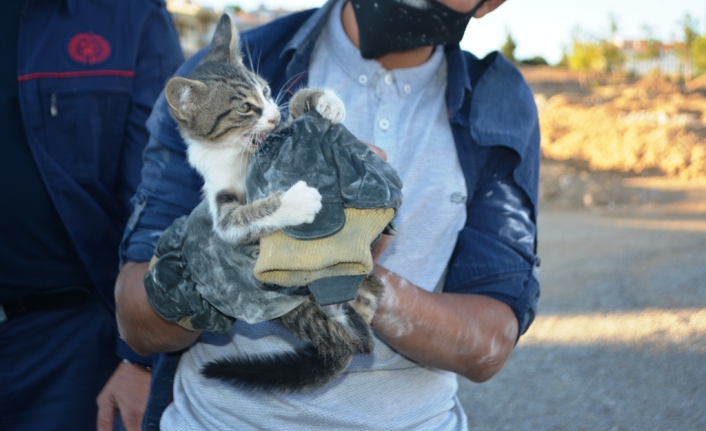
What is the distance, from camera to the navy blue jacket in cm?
257

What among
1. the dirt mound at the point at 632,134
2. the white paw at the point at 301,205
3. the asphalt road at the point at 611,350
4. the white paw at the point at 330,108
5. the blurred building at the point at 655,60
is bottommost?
the blurred building at the point at 655,60

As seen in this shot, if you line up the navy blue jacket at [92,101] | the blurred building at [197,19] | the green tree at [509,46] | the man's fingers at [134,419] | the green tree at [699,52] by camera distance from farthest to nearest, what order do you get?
the blurred building at [197,19] → the green tree at [509,46] → the green tree at [699,52] → the navy blue jacket at [92,101] → the man's fingers at [134,419]

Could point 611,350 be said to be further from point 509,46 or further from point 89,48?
point 509,46

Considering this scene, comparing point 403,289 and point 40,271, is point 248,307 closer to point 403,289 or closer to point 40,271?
point 403,289

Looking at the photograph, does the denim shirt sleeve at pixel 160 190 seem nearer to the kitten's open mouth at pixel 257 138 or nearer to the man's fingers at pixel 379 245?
the kitten's open mouth at pixel 257 138

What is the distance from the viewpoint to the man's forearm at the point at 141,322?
6.72ft

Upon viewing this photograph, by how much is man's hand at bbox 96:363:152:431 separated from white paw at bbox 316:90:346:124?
1.30 metres

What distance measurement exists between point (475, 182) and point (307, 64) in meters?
0.69

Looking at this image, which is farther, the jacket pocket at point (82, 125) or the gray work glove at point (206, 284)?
the jacket pocket at point (82, 125)

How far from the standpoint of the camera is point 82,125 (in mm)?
2615

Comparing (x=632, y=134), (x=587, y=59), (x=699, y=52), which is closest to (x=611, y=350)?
(x=632, y=134)

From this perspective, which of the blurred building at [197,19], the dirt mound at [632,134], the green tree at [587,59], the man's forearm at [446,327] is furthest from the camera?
the blurred building at [197,19]

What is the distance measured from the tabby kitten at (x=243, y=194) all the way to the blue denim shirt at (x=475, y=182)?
0.10 m

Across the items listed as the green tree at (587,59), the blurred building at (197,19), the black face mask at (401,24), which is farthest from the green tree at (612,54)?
the black face mask at (401,24)
